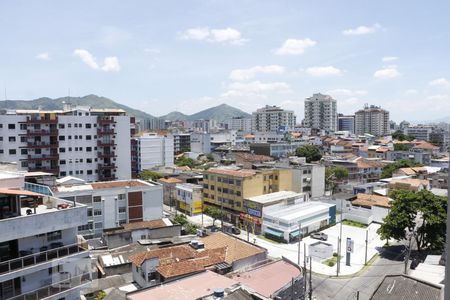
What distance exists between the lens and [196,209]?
50969mm

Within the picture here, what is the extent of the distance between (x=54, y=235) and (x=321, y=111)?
167 meters

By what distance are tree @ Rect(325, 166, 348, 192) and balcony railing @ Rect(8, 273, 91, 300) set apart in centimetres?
5241

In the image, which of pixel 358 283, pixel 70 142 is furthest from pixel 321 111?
pixel 358 283

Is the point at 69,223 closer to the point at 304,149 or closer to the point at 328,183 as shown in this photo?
the point at 328,183

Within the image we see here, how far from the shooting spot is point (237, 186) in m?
46.2

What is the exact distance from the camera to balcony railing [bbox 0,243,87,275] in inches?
516

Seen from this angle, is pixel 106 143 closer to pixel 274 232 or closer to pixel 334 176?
pixel 274 232

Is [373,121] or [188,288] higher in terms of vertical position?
[373,121]

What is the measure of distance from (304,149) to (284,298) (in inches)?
2781

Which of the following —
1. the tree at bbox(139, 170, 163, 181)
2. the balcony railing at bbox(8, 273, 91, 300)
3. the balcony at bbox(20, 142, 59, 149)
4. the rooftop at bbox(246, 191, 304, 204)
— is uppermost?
the balcony at bbox(20, 142, 59, 149)

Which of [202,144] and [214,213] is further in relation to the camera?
[202,144]

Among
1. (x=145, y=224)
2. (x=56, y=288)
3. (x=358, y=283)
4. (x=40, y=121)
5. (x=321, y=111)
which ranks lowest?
(x=358, y=283)

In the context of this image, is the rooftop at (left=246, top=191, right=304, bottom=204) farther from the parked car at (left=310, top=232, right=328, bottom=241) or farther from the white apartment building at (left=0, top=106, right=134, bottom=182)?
the white apartment building at (left=0, top=106, right=134, bottom=182)

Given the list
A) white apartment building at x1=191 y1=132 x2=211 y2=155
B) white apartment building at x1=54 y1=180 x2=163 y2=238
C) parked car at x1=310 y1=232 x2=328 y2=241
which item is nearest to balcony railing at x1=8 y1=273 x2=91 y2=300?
white apartment building at x1=54 y1=180 x2=163 y2=238
